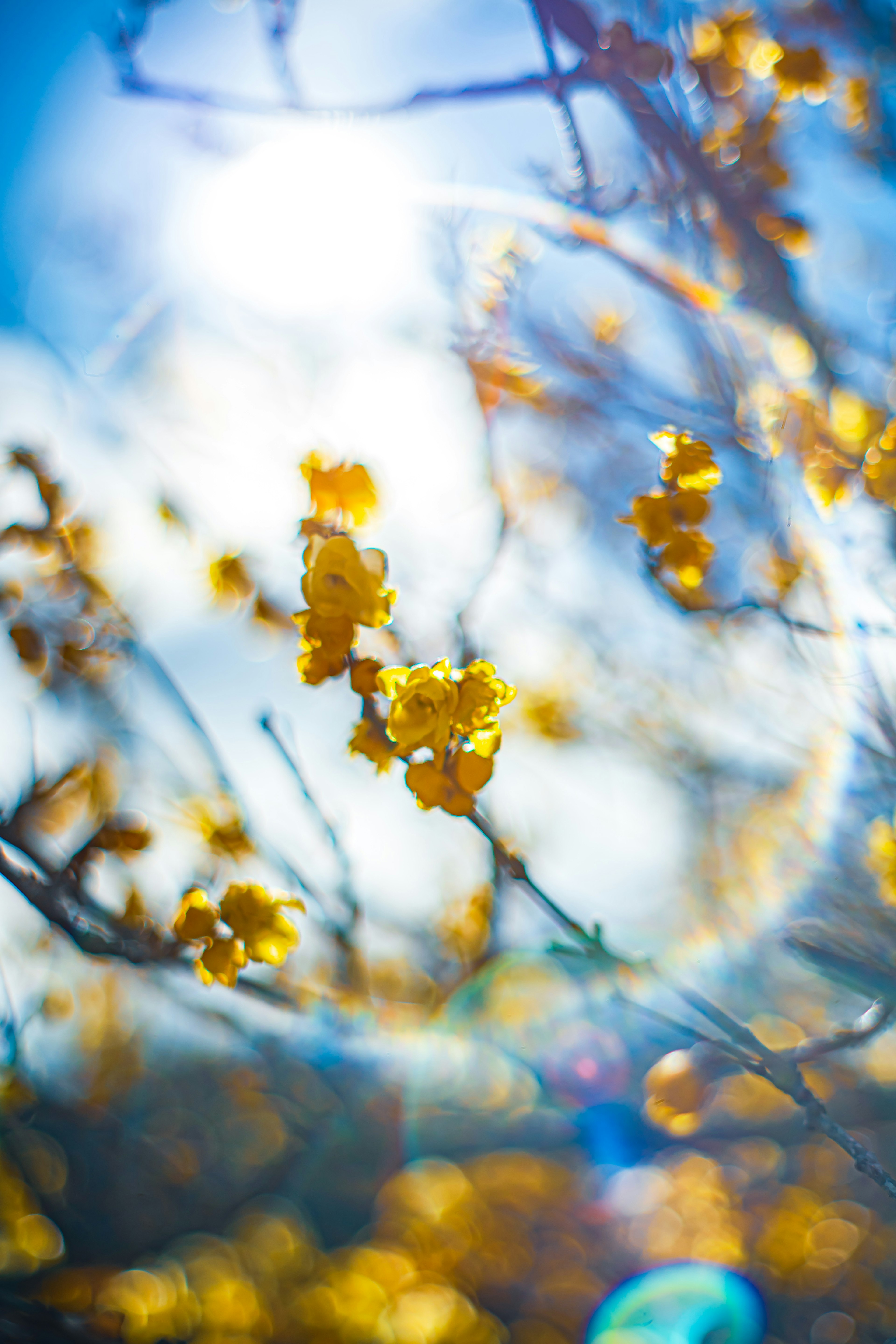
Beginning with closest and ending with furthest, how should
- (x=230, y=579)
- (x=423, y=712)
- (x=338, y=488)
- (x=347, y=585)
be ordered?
(x=423, y=712) < (x=347, y=585) < (x=338, y=488) < (x=230, y=579)

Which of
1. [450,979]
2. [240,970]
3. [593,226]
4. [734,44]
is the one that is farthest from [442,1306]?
[734,44]

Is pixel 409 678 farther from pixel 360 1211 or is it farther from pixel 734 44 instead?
pixel 360 1211

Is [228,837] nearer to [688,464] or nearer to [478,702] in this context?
[478,702]

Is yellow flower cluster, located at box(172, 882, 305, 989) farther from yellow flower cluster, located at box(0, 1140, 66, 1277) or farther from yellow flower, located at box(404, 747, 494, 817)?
yellow flower cluster, located at box(0, 1140, 66, 1277)

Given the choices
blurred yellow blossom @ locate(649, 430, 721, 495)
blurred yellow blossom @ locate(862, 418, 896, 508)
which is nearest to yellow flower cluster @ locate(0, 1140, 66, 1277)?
blurred yellow blossom @ locate(649, 430, 721, 495)

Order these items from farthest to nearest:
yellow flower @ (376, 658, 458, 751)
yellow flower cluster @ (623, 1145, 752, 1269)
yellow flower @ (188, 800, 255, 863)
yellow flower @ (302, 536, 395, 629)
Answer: yellow flower cluster @ (623, 1145, 752, 1269)
yellow flower @ (188, 800, 255, 863)
yellow flower @ (302, 536, 395, 629)
yellow flower @ (376, 658, 458, 751)

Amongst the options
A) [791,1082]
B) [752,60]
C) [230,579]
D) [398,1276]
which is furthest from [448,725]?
[398,1276]
